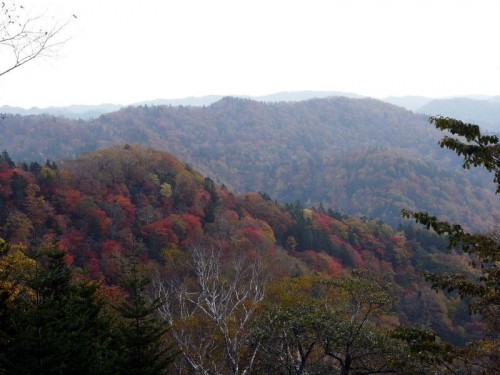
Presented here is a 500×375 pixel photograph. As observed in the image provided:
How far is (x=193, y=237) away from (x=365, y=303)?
3786 centimetres

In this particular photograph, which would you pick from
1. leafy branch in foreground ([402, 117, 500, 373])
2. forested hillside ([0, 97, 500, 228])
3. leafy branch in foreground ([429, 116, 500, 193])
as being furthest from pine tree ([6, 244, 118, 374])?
forested hillside ([0, 97, 500, 228])

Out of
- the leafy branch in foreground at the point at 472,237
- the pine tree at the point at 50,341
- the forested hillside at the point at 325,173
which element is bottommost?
the forested hillside at the point at 325,173

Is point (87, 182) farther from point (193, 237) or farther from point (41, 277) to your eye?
point (41, 277)

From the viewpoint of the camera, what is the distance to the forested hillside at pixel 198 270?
34.0 ft

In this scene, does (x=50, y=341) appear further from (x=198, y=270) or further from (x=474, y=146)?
(x=198, y=270)

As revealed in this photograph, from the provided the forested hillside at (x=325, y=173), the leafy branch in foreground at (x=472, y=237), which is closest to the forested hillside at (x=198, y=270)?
the leafy branch in foreground at (x=472, y=237)

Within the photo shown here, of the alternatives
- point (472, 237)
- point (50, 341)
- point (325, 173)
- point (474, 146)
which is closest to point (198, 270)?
point (50, 341)

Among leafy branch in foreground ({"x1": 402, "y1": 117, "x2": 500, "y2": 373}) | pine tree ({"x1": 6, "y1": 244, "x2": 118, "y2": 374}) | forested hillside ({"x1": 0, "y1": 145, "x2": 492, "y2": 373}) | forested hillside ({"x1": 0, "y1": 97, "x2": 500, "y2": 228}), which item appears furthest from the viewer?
forested hillside ({"x1": 0, "y1": 97, "x2": 500, "y2": 228})

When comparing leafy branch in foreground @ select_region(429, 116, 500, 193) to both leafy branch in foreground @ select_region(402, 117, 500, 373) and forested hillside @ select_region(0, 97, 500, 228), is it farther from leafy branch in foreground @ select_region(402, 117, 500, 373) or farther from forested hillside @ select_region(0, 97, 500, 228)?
forested hillside @ select_region(0, 97, 500, 228)

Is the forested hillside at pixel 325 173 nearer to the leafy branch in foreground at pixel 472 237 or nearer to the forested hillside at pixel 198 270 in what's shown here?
the forested hillside at pixel 198 270

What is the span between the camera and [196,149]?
194 meters

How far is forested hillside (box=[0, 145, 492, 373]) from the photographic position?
34.0 feet

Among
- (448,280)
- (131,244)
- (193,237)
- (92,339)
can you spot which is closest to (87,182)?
(131,244)

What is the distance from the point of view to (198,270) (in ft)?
61.1
